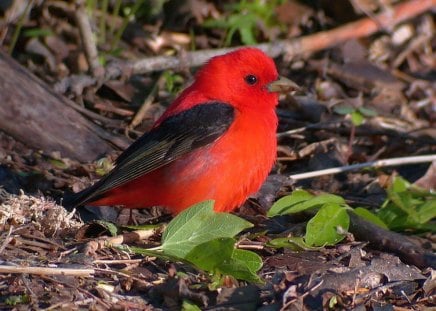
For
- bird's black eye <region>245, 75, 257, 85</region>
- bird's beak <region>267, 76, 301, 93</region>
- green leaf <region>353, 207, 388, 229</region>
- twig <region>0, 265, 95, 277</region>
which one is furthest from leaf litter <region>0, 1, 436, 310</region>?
bird's black eye <region>245, 75, 257, 85</region>

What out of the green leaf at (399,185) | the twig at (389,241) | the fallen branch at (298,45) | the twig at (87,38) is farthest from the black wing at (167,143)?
the twig at (87,38)

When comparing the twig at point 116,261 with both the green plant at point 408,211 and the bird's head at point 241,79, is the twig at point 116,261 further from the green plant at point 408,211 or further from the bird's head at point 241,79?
the green plant at point 408,211

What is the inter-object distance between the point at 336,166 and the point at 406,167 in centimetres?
61

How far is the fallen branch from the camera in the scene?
7.28 m

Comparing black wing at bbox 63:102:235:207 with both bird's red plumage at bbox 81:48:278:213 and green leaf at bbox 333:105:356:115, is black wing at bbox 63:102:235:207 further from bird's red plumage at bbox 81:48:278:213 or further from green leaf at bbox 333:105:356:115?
green leaf at bbox 333:105:356:115

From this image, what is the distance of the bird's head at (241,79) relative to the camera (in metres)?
5.85

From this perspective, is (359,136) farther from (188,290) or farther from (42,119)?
(188,290)

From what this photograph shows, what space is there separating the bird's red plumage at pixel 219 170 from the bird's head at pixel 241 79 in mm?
15

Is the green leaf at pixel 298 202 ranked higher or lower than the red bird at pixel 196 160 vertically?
lower

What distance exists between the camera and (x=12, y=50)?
24.4 feet

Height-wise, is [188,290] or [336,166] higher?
[188,290]

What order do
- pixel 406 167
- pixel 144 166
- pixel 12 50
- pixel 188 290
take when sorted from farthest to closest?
pixel 12 50, pixel 406 167, pixel 144 166, pixel 188 290

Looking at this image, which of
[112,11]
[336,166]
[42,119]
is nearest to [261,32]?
[112,11]

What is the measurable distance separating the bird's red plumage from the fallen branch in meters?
1.56
